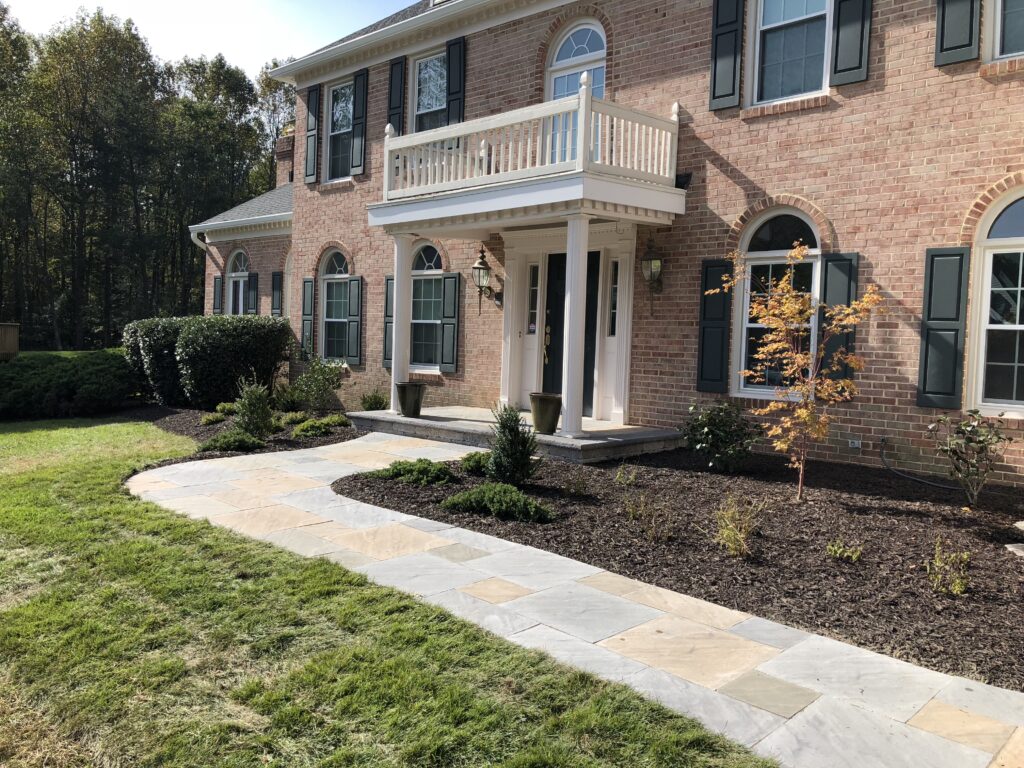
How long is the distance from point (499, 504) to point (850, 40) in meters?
6.36

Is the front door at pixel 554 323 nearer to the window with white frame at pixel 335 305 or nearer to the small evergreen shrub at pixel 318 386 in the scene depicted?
the small evergreen shrub at pixel 318 386

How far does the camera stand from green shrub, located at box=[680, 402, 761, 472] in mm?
8031

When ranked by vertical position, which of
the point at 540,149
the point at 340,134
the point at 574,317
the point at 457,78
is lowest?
the point at 574,317

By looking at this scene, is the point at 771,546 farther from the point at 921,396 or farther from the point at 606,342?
the point at 606,342

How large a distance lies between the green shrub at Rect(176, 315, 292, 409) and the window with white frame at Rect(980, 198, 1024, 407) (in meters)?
11.0

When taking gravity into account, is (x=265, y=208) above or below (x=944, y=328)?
above

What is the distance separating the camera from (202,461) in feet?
30.2

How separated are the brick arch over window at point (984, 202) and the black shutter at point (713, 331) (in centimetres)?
252

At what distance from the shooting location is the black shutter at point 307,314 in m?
15.8

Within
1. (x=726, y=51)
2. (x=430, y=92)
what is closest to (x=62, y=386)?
(x=430, y=92)

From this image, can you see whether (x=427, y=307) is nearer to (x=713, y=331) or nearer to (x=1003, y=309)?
(x=713, y=331)

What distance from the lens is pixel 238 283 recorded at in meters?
19.6

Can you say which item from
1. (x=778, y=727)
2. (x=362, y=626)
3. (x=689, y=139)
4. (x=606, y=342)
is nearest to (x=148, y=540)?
(x=362, y=626)

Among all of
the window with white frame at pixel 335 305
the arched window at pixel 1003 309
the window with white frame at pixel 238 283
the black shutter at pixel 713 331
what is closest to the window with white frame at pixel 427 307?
the window with white frame at pixel 335 305
